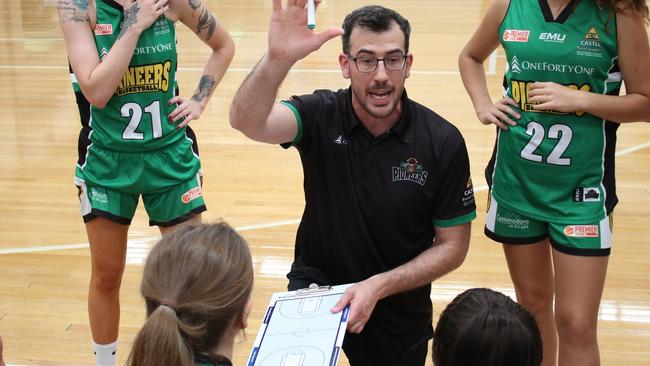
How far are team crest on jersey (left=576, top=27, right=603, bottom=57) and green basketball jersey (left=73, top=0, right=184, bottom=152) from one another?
1665 millimetres

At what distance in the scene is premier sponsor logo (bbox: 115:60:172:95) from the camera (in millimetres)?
3451

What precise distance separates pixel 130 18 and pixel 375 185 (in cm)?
122

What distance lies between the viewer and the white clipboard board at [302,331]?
8.02ft

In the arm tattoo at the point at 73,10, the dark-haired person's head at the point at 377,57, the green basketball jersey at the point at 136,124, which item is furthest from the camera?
the green basketball jersey at the point at 136,124

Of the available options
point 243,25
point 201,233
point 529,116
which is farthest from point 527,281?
point 243,25

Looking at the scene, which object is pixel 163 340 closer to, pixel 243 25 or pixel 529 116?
pixel 529 116

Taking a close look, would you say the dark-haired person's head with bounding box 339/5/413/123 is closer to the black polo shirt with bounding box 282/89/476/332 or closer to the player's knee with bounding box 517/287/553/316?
the black polo shirt with bounding box 282/89/476/332

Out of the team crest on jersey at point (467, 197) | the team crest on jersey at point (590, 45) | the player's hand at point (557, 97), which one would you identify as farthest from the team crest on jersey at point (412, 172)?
the team crest on jersey at point (590, 45)

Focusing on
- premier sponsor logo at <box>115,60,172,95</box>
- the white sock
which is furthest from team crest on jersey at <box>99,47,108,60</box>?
the white sock

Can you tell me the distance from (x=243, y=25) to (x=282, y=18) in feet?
31.6

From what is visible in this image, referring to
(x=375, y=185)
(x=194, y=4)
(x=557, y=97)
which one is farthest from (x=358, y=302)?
(x=194, y=4)

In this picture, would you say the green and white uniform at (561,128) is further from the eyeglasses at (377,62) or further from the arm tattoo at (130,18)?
the arm tattoo at (130,18)

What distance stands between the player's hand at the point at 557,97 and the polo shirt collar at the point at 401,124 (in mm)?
463

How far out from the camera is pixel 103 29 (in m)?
3.41
